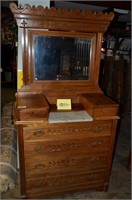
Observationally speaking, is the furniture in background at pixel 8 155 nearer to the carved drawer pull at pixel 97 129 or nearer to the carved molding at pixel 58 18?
the carved drawer pull at pixel 97 129

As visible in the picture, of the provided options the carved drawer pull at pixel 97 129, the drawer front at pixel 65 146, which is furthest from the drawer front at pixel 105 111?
the drawer front at pixel 65 146

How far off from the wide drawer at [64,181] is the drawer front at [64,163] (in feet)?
0.19

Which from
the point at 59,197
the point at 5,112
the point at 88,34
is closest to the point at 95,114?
the point at 88,34

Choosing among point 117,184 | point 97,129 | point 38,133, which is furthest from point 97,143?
→ point 117,184

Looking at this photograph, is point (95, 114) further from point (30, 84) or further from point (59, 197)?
point (59, 197)

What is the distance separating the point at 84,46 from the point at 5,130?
52.0 inches

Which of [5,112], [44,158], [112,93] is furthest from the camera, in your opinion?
[112,93]

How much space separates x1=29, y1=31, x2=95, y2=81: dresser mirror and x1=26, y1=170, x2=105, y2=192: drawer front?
0.87 meters

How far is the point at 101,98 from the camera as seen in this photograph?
67.1 inches

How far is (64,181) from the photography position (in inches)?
68.1

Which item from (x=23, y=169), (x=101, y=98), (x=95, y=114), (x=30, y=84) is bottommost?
(x=23, y=169)

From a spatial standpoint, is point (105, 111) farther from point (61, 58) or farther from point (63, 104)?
point (61, 58)

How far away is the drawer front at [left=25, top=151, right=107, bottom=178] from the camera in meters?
1.58

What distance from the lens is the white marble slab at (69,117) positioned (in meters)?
1.47
